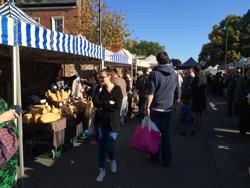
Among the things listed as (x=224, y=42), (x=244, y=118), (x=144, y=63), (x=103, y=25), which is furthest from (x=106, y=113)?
(x=224, y=42)

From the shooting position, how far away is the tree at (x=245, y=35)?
64744mm

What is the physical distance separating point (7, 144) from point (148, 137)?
12.3 ft

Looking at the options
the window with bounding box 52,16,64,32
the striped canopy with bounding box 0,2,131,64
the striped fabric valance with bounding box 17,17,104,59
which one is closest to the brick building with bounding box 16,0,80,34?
the window with bounding box 52,16,64,32

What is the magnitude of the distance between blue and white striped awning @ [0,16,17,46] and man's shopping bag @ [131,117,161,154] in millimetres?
2711

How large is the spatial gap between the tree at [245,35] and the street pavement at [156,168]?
58.1 meters

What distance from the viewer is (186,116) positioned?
10492 mm

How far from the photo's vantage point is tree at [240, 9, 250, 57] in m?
64.7

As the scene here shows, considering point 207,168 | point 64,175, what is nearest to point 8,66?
point 64,175

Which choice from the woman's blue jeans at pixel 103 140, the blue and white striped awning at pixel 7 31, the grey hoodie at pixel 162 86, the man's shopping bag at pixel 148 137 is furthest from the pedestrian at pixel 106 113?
the blue and white striped awning at pixel 7 31

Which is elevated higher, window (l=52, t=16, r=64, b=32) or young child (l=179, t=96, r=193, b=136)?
window (l=52, t=16, r=64, b=32)

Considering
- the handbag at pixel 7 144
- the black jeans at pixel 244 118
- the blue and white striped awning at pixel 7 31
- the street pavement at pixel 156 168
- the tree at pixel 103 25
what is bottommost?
the street pavement at pixel 156 168

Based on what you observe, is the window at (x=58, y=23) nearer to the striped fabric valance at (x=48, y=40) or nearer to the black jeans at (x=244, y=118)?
the striped fabric valance at (x=48, y=40)

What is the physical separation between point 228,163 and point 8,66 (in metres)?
7.31

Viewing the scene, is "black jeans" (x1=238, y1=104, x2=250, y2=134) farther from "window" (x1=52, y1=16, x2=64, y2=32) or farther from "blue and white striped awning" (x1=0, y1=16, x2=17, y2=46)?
"window" (x1=52, y1=16, x2=64, y2=32)
